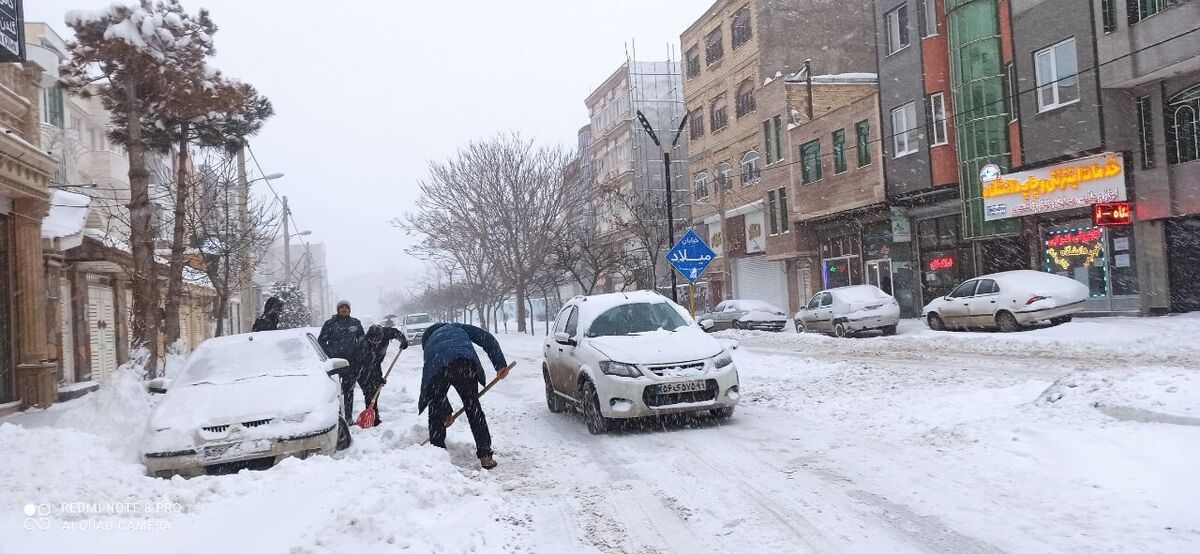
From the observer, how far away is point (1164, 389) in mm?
6953

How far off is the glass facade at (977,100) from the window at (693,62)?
19.3 m

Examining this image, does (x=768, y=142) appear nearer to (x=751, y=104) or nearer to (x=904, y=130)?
(x=751, y=104)

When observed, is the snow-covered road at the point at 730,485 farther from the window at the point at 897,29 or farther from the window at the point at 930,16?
the window at the point at 897,29

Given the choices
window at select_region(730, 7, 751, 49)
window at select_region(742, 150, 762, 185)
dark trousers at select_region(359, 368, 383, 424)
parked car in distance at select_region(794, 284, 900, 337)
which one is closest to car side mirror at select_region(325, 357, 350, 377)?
dark trousers at select_region(359, 368, 383, 424)

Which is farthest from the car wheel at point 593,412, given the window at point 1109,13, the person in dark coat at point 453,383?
the window at point 1109,13

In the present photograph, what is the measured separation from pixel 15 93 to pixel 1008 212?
2349cm

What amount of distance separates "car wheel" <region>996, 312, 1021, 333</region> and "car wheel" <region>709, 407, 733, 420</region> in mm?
12402

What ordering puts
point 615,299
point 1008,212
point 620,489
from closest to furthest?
1. point 620,489
2. point 615,299
3. point 1008,212

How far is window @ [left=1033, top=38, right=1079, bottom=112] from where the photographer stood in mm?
20750

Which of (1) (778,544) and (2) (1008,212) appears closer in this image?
(1) (778,544)

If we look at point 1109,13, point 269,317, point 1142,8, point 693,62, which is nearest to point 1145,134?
point 1142,8

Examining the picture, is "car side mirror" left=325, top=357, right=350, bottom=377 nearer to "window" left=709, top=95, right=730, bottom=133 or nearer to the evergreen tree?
the evergreen tree

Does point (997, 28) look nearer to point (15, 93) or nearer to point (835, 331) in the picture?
point (835, 331)

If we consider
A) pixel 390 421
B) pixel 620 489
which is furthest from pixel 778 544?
pixel 390 421
